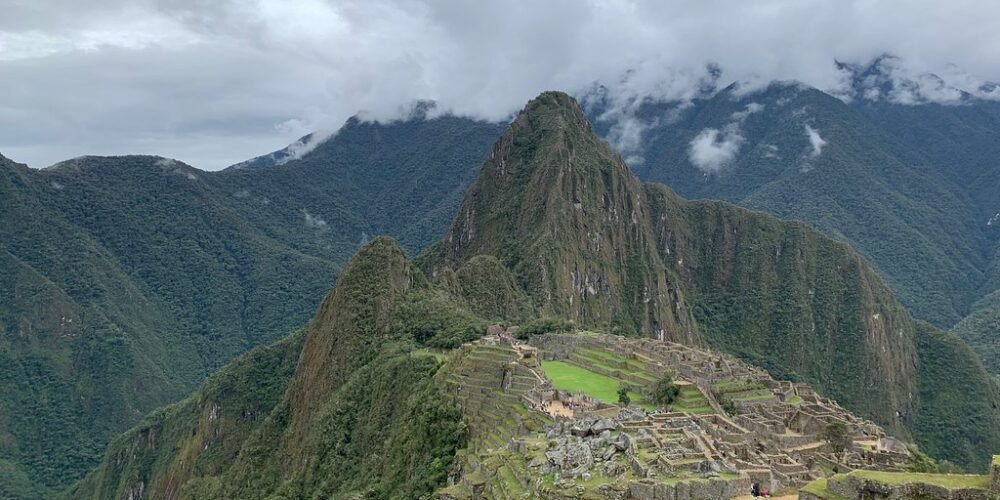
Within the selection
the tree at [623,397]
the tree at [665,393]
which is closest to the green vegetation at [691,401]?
the tree at [665,393]

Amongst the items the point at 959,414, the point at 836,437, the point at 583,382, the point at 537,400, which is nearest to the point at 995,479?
the point at 836,437

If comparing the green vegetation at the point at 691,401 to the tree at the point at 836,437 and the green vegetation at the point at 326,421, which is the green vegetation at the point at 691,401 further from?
the green vegetation at the point at 326,421

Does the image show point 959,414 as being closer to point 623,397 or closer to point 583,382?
point 583,382

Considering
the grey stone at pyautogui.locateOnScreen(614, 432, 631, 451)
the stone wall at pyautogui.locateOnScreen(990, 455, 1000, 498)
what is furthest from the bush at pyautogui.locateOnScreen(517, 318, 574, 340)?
the stone wall at pyautogui.locateOnScreen(990, 455, 1000, 498)

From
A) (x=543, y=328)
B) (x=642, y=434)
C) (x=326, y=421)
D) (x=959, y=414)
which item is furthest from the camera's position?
(x=959, y=414)

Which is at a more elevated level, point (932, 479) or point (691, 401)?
point (932, 479)

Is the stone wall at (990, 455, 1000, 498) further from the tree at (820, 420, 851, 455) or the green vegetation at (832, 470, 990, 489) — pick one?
the tree at (820, 420, 851, 455)
